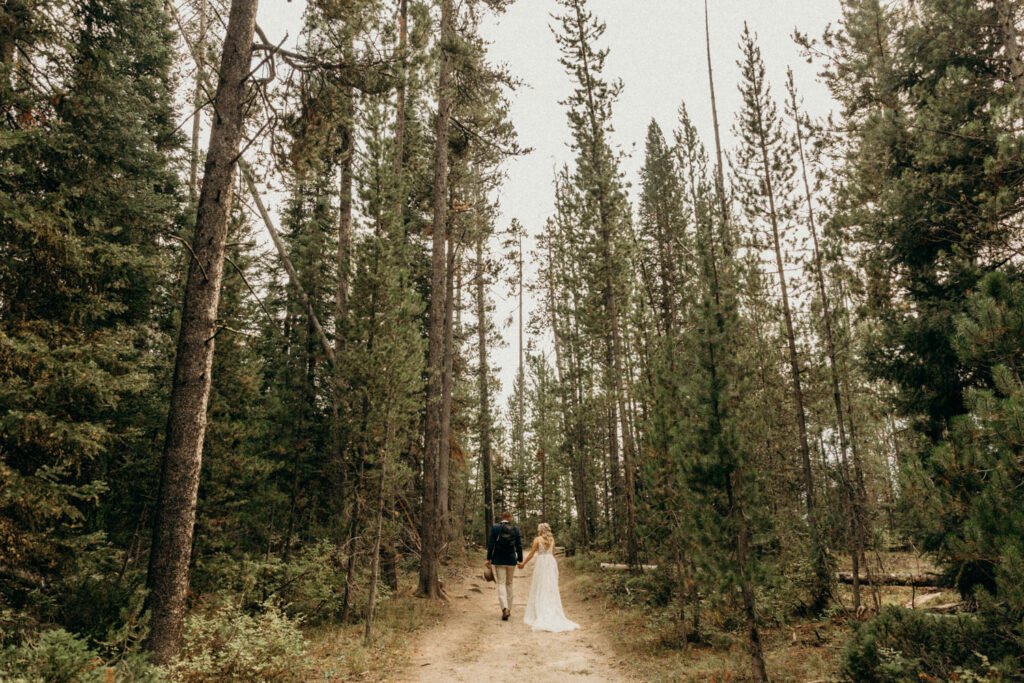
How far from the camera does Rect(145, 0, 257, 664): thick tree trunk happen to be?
18.0 feet

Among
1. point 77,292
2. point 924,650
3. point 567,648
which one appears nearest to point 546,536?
point 567,648

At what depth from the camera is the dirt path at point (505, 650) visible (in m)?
6.69

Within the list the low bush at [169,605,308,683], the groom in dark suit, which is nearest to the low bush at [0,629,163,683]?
the low bush at [169,605,308,683]

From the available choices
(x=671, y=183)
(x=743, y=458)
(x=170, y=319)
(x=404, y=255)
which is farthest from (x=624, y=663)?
(x=671, y=183)

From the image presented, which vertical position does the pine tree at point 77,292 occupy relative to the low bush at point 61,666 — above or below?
above

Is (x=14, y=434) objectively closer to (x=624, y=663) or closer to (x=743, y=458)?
(x=624, y=663)

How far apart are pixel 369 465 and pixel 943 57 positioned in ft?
46.4

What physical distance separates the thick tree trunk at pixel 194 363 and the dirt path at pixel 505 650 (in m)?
3.21

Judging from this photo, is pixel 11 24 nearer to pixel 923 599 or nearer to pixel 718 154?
pixel 718 154

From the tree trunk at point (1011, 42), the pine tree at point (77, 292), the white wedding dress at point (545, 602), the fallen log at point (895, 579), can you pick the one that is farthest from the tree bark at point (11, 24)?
the fallen log at point (895, 579)

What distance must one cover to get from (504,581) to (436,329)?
636 cm

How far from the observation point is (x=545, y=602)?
10.2m

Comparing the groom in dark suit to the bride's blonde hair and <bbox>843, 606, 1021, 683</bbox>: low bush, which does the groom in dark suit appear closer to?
the bride's blonde hair

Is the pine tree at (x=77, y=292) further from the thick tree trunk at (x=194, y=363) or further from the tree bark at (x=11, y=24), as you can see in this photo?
the thick tree trunk at (x=194, y=363)
